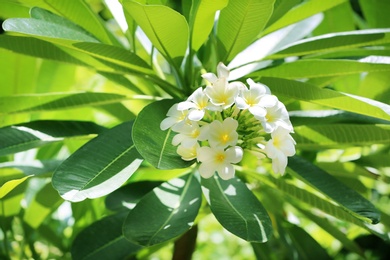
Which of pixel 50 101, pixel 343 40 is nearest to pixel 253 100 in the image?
pixel 343 40

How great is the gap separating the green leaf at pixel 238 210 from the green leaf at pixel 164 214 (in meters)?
0.04

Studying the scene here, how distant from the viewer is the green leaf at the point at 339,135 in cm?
100

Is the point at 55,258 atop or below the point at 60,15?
below

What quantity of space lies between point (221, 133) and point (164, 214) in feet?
0.63

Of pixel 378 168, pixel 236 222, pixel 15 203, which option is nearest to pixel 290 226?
pixel 378 168

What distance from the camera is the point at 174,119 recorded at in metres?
0.83

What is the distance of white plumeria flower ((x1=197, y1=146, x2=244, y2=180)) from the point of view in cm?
79

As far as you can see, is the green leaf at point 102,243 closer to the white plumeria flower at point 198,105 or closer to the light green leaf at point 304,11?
the white plumeria flower at point 198,105

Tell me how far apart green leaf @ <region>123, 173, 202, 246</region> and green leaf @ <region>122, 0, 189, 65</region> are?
22 centimetres

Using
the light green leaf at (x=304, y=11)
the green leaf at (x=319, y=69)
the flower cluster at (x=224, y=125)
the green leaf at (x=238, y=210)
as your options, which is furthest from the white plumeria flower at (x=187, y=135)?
the light green leaf at (x=304, y=11)

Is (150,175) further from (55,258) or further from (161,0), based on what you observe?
(161,0)

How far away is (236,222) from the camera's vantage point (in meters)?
0.84

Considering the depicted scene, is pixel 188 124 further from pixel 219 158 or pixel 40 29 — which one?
pixel 40 29

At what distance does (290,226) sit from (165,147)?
1.71 ft
